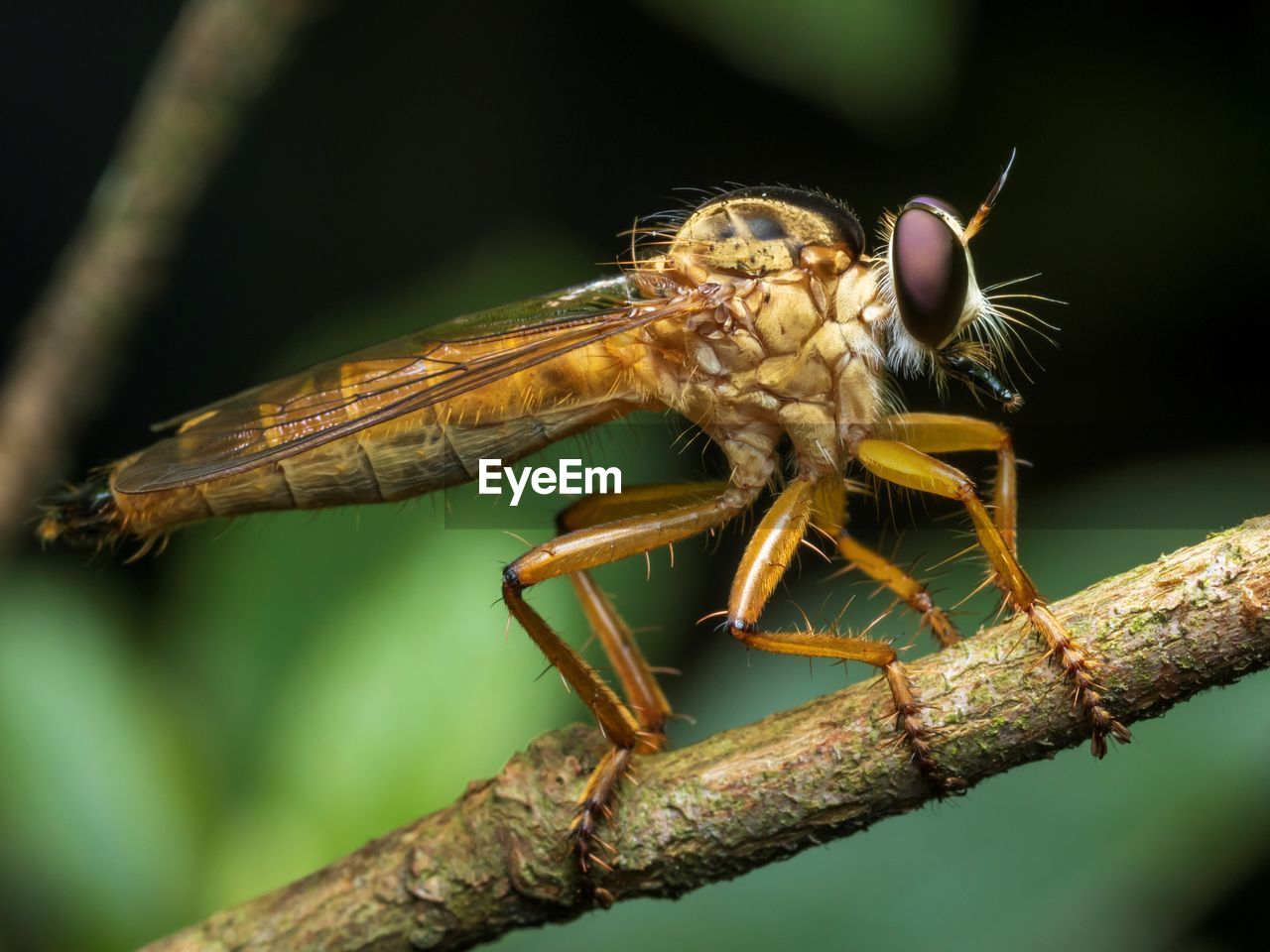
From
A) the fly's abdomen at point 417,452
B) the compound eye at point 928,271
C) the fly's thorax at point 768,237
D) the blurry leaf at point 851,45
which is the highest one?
the blurry leaf at point 851,45

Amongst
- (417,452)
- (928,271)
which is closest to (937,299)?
(928,271)

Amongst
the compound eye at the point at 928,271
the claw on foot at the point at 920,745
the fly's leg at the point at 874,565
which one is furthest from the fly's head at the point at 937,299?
the claw on foot at the point at 920,745

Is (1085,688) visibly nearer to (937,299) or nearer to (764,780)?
(764,780)

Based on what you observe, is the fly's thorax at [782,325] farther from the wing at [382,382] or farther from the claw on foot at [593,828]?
the claw on foot at [593,828]

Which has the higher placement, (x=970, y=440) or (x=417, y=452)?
(x=417, y=452)

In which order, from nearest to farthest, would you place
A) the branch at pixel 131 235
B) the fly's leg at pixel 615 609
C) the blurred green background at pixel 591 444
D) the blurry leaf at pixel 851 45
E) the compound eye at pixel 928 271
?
the blurred green background at pixel 591 444
the compound eye at pixel 928 271
the fly's leg at pixel 615 609
the blurry leaf at pixel 851 45
the branch at pixel 131 235

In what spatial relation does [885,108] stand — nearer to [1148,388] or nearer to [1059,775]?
[1148,388]

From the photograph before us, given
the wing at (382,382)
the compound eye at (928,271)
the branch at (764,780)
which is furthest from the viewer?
the wing at (382,382)
